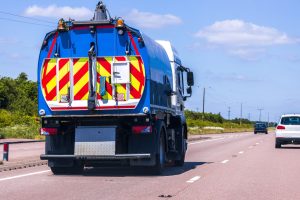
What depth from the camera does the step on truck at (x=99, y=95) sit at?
15.5 meters

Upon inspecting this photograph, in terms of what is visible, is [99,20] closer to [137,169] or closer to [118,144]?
[118,144]

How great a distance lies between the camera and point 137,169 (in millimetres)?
18469

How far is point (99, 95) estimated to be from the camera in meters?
15.6

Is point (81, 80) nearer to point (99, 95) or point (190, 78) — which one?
point (99, 95)

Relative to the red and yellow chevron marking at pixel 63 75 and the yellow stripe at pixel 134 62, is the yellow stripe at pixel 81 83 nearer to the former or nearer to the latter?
the red and yellow chevron marking at pixel 63 75

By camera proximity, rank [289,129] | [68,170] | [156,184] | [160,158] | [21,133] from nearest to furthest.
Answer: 1. [156,184]
2. [160,158]
3. [68,170]
4. [289,129]
5. [21,133]

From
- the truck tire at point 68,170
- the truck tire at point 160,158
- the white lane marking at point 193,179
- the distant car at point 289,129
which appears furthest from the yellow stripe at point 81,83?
the distant car at point 289,129

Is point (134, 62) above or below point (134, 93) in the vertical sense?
above

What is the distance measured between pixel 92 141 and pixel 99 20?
2.82 metres

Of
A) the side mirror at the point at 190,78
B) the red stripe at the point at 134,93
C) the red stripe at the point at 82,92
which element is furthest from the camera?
the side mirror at the point at 190,78

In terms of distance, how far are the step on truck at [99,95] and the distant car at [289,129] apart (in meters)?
18.5

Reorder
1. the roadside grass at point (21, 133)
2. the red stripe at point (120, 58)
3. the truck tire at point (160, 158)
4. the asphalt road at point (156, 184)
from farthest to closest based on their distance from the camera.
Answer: the roadside grass at point (21, 133)
the truck tire at point (160, 158)
the red stripe at point (120, 58)
the asphalt road at point (156, 184)

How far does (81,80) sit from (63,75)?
45 cm

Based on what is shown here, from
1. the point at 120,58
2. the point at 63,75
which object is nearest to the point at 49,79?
the point at 63,75
